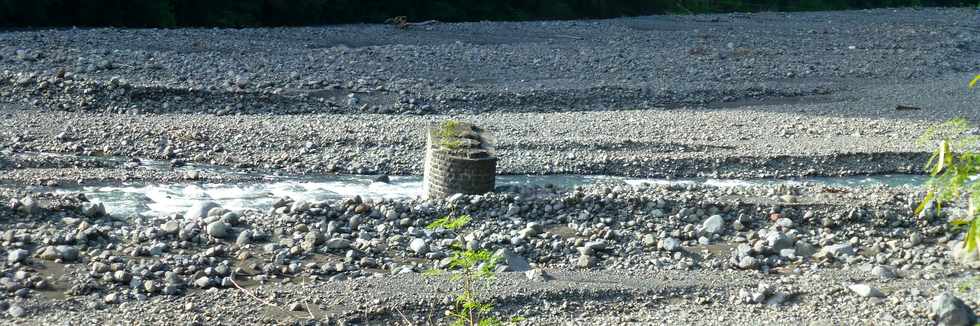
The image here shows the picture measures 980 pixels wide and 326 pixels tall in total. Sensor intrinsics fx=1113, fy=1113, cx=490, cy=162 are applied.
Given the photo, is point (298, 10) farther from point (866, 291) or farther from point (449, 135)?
point (866, 291)

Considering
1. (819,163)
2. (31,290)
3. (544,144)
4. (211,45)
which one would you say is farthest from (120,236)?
(211,45)

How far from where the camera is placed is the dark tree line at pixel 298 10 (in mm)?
20938

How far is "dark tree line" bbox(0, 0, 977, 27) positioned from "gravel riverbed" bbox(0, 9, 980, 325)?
3309mm

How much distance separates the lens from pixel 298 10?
2427 cm

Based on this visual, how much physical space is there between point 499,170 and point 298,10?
14929 millimetres

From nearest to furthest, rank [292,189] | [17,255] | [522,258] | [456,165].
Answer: [17,255] → [522,258] → [456,165] → [292,189]

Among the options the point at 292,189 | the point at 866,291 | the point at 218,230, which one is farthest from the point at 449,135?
the point at 866,291

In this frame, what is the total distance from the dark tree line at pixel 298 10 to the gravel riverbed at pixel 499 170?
10.9 feet

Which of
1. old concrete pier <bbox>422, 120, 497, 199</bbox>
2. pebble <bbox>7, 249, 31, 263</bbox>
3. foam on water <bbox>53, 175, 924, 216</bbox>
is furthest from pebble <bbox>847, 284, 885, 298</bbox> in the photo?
pebble <bbox>7, 249, 31, 263</bbox>

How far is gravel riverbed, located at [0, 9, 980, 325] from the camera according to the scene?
6.14m

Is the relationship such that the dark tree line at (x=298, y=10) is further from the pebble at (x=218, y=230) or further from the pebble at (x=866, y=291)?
the pebble at (x=866, y=291)

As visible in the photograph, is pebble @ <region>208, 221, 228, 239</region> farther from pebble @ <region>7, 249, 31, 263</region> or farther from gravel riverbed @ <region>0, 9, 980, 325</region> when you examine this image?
pebble @ <region>7, 249, 31, 263</region>

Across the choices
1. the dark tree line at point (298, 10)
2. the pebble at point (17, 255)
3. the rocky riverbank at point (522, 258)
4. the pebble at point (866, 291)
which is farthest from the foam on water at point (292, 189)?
the dark tree line at point (298, 10)

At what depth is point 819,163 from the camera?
427 inches
